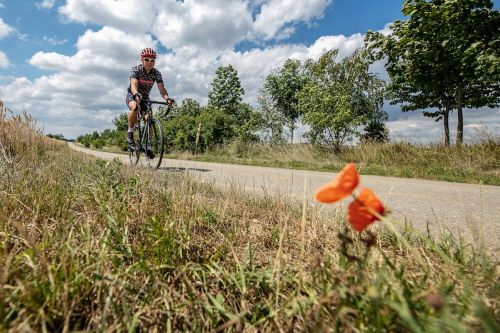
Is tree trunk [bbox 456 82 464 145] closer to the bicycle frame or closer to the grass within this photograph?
the bicycle frame

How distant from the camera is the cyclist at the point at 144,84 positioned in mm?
6607

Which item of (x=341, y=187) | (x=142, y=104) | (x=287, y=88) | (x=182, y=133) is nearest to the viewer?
(x=341, y=187)

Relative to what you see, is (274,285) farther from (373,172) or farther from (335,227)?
(373,172)

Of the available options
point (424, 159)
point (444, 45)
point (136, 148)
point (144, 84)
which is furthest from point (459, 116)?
point (136, 148)

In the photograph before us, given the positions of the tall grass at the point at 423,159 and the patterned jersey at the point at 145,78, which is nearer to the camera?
the patterned jersey at the point at 145,78

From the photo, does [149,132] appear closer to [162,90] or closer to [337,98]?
[162,90]

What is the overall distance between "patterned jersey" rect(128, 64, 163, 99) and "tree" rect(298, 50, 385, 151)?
10.2m

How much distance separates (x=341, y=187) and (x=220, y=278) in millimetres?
856

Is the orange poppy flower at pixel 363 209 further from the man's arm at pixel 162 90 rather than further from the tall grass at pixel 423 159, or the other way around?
the man's arm at pixel 162 90

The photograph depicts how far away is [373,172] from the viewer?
8.86 metres

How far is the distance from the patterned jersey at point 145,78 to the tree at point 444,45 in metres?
11.0

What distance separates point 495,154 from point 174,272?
10828 millimetres

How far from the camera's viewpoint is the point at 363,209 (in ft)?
2.60

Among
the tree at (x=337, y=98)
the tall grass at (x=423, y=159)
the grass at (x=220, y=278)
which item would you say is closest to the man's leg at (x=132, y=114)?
the grass at (x=220, y=278)
